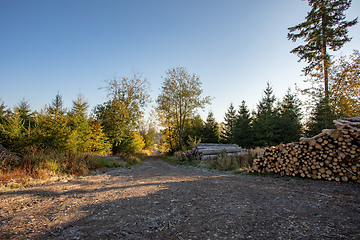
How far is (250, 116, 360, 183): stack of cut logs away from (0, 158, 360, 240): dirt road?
1.13m

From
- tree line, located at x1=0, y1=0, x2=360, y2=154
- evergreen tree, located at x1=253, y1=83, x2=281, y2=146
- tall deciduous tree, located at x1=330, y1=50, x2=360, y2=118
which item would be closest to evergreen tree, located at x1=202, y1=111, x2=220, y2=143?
tree line, located at x1=0, y1=0, x2=360, y2=154

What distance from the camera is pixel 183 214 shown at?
131 inches

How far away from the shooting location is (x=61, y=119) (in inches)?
400

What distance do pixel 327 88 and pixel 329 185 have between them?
1400cm

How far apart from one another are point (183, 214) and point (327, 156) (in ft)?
19.3

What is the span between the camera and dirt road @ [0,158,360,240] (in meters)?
2.60

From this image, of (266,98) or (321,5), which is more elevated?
(321,5)

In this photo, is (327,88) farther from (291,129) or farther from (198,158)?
(198,158)

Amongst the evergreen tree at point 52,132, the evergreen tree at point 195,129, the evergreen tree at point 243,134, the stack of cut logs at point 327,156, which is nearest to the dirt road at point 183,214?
the stack of cut logs at point 327,156

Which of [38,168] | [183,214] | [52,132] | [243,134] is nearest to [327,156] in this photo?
[183,214]

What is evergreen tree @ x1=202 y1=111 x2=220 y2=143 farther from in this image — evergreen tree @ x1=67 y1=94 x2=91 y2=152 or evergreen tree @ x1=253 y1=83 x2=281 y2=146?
evergreen tree @ x1=67 y1=94 x2=91 y2=152

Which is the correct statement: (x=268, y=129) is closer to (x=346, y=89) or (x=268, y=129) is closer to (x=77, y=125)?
(x=346, y=89)

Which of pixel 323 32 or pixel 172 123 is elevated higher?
pixel 323 32

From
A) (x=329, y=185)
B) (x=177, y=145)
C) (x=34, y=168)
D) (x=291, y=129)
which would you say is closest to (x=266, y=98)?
(x=291, y=129)
